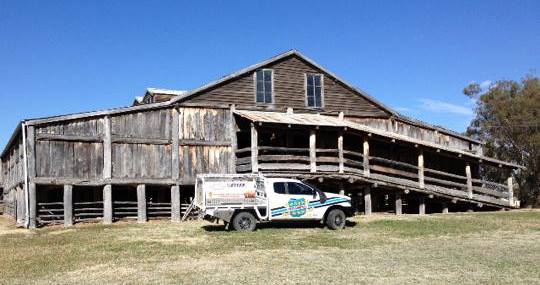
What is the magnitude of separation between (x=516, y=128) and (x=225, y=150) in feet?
96.0

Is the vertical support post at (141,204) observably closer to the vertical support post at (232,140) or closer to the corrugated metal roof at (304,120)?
the vertical support post at (232,140)

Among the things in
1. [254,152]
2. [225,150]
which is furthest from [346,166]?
[225,150]

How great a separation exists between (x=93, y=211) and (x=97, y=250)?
11.0m

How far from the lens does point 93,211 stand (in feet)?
83.4

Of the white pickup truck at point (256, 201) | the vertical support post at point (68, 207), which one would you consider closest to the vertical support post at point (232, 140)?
the vertical support post at point (68, 207)

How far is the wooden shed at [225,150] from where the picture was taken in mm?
23406

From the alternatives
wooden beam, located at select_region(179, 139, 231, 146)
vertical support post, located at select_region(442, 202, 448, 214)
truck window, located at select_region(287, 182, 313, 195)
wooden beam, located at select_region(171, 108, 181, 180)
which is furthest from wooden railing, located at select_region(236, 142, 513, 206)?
truck window, located at select_region(287, 182, 313, 195)

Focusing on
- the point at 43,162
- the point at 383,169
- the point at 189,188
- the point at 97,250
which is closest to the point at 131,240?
the point at 97,250

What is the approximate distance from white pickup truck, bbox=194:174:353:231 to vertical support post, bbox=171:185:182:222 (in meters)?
6.89

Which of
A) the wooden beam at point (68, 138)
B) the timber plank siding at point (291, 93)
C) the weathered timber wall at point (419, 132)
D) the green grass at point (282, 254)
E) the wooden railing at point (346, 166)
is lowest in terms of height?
the green grass at point (282, 254)

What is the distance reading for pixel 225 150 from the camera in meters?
26.6

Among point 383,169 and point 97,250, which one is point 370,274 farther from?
point 383,169

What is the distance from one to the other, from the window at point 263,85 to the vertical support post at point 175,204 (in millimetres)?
6005

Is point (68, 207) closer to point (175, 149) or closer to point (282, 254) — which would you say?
point (175, 149)
